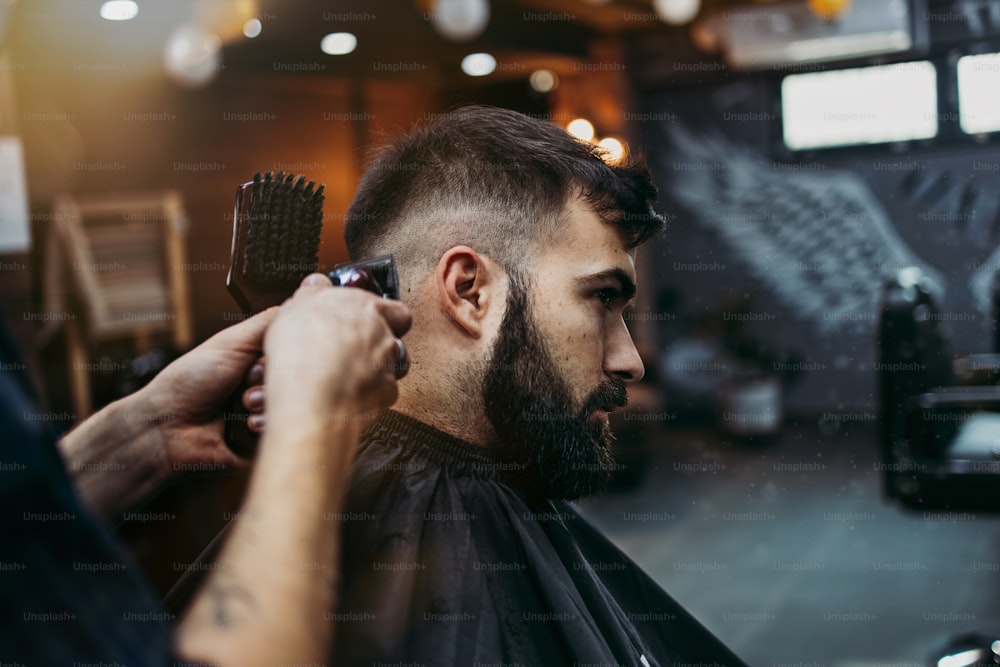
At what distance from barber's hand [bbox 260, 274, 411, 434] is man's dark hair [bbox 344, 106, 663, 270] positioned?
0.42 metres

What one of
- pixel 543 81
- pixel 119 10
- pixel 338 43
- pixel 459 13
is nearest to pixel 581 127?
pixel 543 81

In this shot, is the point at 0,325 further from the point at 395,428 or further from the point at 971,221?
the point at 971,221

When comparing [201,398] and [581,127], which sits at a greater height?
[581,127]

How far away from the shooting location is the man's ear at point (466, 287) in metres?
1.28

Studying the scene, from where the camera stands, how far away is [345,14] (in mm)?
5250

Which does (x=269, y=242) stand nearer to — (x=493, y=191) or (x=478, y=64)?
(x=493, y=191)

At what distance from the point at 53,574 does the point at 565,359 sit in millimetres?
853

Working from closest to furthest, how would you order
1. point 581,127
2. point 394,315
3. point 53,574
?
point 53,574
point 394,315
point 581,127

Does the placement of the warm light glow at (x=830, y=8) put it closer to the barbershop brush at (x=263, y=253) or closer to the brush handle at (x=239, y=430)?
the barbershop brush at (x=263, y=253)

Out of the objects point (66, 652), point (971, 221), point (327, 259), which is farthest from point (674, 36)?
point (66, 652)

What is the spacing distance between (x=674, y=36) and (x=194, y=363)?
22.2 feet

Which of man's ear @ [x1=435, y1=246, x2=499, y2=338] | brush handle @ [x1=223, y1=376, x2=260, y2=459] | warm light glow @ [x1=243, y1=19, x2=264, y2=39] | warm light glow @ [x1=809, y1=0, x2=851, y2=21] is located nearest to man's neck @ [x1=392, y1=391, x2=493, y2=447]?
man's ear @ [x1=435, y1=246, x2=499, y2=338]

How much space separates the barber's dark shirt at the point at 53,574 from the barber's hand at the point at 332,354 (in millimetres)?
194

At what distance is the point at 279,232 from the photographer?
1141 mm
